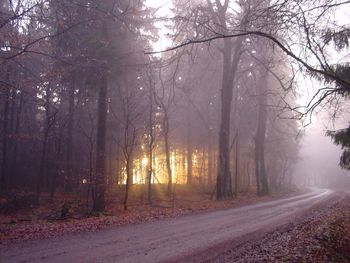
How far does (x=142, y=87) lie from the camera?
30.1 metres

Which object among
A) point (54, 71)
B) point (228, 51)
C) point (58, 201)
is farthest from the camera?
point (228, 51)

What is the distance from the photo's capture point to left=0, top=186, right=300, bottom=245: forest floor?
1257 cm

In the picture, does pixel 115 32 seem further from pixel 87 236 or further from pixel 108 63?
pixel 87 236

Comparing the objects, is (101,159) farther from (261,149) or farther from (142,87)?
(261,149)

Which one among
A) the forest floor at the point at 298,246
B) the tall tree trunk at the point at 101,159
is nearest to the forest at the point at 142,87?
the tall tree trunk at the point at 101,159

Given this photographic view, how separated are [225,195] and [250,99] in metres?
14.3

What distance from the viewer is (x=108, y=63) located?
1962cm

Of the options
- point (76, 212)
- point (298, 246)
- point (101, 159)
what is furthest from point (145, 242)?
point (101, 159)

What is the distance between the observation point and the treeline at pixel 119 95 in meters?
Result: 13.9

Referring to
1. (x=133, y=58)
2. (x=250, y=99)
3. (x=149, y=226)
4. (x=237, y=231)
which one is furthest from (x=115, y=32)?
(x=250, y=99)

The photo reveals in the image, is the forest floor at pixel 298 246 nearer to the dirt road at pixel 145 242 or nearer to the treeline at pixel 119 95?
the dirt road at pixel 145 242

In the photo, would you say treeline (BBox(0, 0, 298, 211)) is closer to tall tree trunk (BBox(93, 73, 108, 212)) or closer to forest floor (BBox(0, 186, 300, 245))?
tall tree trunk (BBox(93, 73, 108, 212))

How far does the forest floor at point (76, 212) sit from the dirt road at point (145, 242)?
1217 mm

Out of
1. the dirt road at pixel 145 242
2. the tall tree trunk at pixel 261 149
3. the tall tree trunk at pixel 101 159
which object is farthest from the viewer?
the tall tree trunk at pixel 261 149
